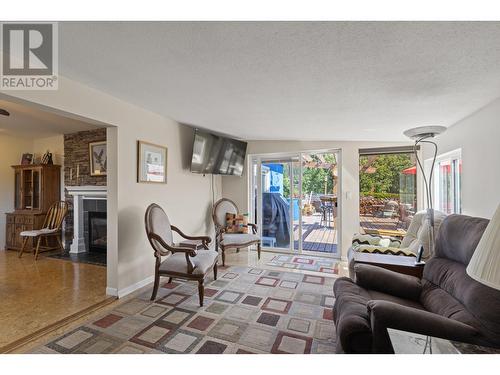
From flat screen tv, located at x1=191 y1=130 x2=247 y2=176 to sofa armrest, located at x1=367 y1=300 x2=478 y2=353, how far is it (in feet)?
10.3

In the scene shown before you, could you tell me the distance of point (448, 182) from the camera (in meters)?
3.47

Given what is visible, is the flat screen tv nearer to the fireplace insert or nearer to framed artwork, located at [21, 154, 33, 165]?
the fireplace insert

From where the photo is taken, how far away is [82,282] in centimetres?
307

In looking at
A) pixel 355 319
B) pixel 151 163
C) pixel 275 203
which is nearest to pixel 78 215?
pixel 151 163

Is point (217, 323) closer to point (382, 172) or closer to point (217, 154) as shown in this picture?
point (217, 154)

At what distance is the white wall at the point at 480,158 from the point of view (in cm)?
220

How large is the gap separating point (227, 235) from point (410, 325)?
295 cm

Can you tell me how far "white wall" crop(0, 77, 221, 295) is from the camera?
217cm

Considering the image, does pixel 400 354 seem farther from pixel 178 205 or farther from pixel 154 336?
pixel 178 205

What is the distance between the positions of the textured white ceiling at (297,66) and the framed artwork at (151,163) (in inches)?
20.4

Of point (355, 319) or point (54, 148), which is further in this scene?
point (54, 148)

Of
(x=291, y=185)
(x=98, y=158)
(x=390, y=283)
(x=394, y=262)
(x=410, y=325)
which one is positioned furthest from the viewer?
(x=291, y=185)
